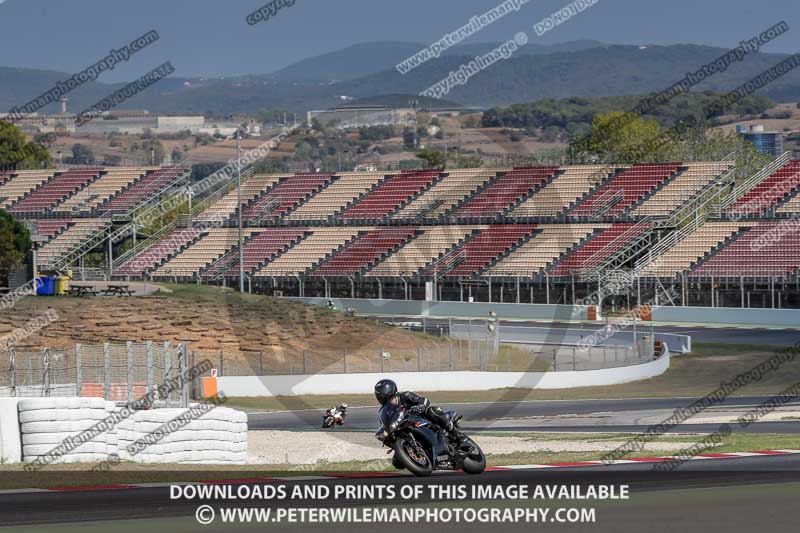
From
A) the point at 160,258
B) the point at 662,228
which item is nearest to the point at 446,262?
the point at 662,228

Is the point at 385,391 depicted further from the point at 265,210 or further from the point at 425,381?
the point at 265,210

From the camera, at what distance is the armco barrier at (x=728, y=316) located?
58812mm

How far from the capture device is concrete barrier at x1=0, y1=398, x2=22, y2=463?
20344 millimetres

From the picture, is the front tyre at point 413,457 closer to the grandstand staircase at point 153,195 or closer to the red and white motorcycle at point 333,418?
the red and white motorcycle at point 333,418

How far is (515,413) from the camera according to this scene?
3797 cm

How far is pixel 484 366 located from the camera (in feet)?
149

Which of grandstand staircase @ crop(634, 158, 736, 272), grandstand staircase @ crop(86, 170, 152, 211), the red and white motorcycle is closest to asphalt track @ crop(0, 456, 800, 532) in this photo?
the red and white motorcycle

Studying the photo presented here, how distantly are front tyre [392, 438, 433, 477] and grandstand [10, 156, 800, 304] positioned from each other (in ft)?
150

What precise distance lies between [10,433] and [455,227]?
5731 cm

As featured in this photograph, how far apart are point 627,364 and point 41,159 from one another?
91949mm

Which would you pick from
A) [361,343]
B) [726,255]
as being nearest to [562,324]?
[726,255]

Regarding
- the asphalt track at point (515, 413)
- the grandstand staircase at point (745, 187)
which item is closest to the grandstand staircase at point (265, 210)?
the grandstand staircase at point (745, 187)

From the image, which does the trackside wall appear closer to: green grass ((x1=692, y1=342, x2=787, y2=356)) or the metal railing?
green grass ((x1=692, y1=342, x2=787, y2=356))

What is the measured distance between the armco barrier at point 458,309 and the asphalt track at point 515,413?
74.3 ft
